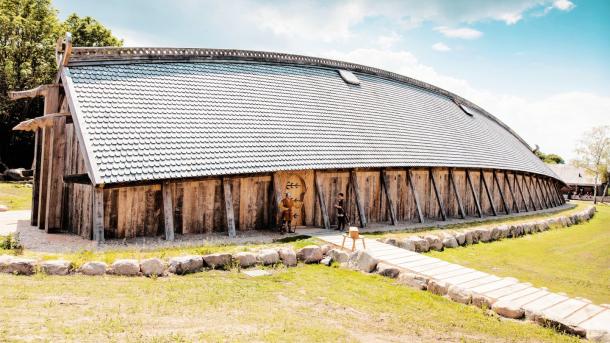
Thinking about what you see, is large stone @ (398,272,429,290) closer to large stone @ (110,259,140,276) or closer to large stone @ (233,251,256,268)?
large stone @ (233,251,256,268)

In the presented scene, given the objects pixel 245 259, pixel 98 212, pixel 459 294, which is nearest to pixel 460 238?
pixel 459 294

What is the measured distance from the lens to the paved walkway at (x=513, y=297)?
708 cm

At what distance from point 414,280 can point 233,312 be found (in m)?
4.40

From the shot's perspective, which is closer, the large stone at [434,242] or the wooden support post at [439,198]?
the large stone at [434,242]

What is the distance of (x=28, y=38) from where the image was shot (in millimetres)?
35094

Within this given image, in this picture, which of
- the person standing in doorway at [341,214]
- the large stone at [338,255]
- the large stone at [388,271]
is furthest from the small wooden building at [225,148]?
the large stone at [388,271]

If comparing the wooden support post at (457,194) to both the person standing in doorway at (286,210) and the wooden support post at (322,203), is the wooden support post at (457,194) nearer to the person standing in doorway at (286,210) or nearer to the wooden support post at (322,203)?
the wooden support post at (322,203)

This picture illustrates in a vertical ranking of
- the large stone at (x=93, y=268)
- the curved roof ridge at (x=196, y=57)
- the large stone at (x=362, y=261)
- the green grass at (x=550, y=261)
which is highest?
the curved roof ridge at (x=196, y=57)

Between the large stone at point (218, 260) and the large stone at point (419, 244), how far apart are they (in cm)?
621

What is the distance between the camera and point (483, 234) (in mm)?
15789

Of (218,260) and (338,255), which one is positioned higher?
(218,260)

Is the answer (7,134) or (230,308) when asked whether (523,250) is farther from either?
(7,134)

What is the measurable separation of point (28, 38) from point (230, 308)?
128 feet

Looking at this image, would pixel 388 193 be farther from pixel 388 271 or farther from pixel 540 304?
pixel 540 304
